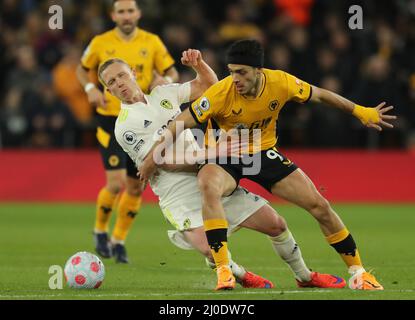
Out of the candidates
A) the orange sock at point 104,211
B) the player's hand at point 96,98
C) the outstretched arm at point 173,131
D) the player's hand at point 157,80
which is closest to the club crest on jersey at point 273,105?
the outstretched arm at point 173,131

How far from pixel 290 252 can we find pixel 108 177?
12.3 feet

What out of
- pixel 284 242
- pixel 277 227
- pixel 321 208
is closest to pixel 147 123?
pixel 277 227

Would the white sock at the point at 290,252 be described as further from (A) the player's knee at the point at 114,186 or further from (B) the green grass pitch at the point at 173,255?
(A) the player's knee at the point at 114,186

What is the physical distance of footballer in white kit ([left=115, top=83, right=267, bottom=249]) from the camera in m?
9.60

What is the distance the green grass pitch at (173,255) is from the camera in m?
9.11

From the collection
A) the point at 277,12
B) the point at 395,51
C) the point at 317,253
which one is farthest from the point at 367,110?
the point at 277,12

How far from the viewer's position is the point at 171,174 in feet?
32.1

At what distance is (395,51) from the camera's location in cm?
2034

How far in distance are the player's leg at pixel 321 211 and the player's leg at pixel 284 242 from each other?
7.8 inches

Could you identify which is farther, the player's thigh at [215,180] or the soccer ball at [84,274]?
the soccer ball at [84,274]

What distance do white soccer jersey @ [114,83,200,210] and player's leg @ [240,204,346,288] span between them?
1.90 feet

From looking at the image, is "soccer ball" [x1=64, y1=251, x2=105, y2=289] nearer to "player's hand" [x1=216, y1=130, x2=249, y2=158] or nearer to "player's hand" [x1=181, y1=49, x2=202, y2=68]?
"player's hand" [x1=216, y1=130, x2=249, y2=158]

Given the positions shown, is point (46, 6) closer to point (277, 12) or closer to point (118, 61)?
point (277, 12)

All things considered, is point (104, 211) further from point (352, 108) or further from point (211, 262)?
point (352, 108)
